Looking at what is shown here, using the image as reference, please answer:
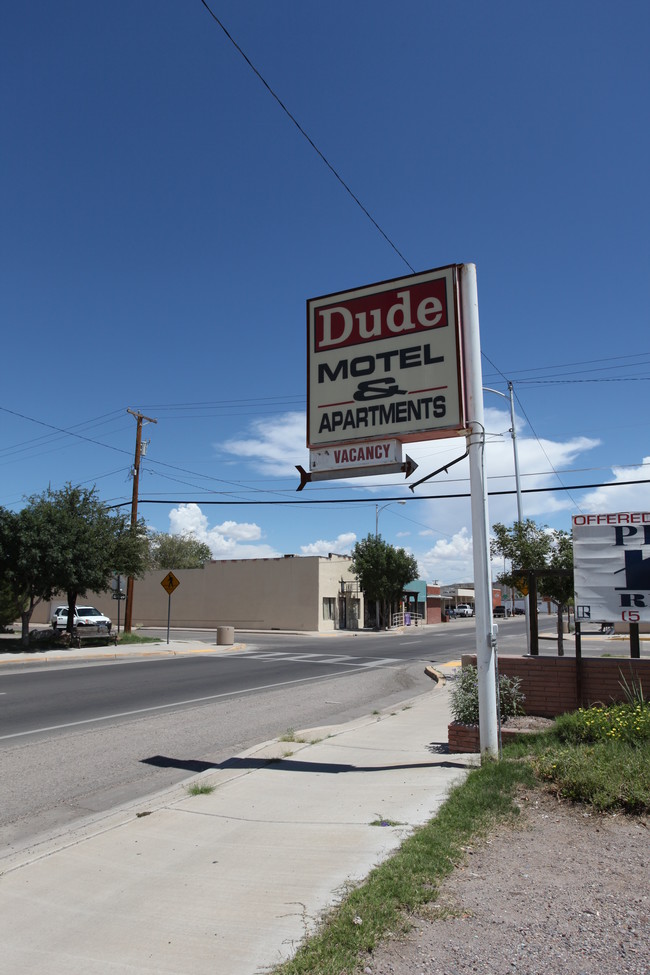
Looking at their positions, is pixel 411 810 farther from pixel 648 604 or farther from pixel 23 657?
pixel 23 657

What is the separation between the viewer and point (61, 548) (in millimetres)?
24344

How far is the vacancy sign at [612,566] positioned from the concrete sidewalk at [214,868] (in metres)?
2.29

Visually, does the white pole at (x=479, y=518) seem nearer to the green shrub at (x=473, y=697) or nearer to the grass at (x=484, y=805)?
the grass at (x=484, y=805)

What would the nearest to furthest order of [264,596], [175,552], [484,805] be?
[484,805]
[264,596]
[175,552]

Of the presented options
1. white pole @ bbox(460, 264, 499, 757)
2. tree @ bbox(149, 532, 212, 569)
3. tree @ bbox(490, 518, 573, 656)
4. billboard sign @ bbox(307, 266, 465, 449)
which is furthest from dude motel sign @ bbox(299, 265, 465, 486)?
tree @ bbox(149, 532, 212, 569)

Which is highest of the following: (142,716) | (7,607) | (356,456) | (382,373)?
(382,373)

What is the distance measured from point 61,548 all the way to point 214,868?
2162 centimetres

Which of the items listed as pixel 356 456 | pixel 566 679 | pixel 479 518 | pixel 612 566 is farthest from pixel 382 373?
pixel 566 679

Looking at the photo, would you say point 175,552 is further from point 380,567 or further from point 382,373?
point 382,373

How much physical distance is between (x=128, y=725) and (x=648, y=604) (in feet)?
25.5

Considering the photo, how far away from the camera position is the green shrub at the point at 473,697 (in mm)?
7848

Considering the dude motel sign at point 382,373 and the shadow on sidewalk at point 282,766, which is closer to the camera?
the shadow on sidewalk at point 282,766

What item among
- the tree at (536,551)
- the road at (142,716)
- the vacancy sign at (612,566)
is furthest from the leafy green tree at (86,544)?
the vacancy sign at (612,566)

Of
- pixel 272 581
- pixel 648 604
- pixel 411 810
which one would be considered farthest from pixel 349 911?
pixel 272 581
